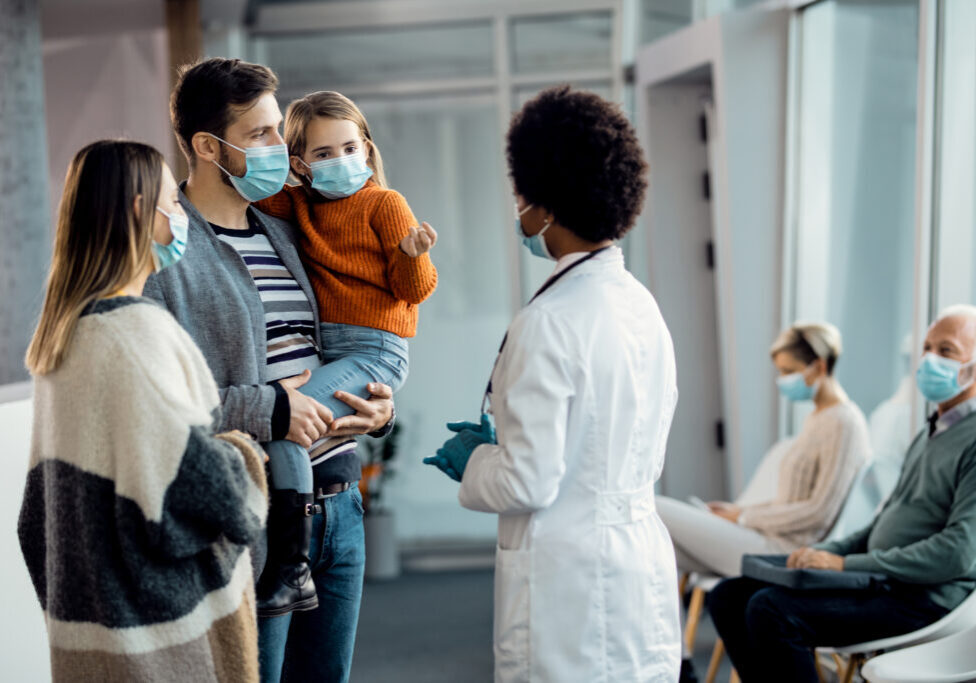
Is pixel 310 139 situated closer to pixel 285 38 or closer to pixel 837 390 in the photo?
pixel 837 390

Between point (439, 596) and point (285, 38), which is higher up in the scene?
point (285, 38)

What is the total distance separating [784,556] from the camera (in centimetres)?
318

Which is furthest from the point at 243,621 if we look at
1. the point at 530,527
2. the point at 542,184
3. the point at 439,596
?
the point at 439,596

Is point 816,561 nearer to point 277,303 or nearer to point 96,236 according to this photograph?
point 277,303

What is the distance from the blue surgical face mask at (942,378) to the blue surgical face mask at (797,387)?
834 millimetres

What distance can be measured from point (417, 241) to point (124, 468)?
25.7 inches

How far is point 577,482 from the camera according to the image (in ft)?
5.40

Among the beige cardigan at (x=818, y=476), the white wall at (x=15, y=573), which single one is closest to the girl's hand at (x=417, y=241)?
the white wall at (x=15, y=573)

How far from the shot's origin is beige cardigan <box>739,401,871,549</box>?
136 inches

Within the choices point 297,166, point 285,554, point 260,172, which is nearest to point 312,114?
point 297,166

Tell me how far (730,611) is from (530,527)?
174cm

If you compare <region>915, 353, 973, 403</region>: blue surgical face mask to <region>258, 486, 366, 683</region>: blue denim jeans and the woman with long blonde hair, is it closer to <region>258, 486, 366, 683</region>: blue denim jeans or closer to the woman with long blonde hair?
<region>258, 486, 366, 683</region>: blue denim jeans

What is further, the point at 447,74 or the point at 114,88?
the point at 447,74

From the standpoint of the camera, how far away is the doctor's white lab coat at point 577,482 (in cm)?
159
